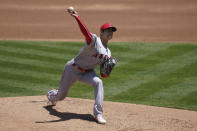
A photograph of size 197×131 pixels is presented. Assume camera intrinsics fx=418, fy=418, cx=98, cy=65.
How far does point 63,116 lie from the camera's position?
747cm

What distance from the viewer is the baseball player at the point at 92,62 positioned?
696 cm

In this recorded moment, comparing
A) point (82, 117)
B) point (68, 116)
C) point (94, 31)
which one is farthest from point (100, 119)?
point (94, 31)

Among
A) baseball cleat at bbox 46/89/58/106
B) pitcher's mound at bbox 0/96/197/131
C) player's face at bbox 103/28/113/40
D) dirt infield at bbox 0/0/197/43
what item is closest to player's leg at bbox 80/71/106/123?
pitcher's mound at bbox 0/96/197/131

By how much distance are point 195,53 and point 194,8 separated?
6511 millimetres

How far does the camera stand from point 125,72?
37.4ft

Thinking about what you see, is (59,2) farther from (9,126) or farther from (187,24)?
(9,126)

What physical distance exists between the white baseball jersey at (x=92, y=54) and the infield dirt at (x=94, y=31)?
0.98 m

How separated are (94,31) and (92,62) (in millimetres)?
10000

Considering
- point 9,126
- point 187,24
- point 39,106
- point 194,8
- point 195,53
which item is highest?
point 194,8

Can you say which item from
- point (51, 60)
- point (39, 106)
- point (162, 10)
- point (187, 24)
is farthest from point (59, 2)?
point (39, 106)

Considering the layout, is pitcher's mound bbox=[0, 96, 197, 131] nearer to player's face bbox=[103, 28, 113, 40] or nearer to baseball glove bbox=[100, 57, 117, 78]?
baseball glove bbox=[100, 57, 117, 78]

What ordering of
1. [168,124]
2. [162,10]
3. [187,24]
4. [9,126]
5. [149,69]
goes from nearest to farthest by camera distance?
[9,126], [168,124], [149,69], [187,24], [162,10]

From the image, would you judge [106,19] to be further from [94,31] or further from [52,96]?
[52,96]

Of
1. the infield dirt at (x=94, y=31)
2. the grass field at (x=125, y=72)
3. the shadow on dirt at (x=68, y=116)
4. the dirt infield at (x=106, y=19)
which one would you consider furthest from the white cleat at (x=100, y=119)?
the dirt infield at (x=106, y=19)
